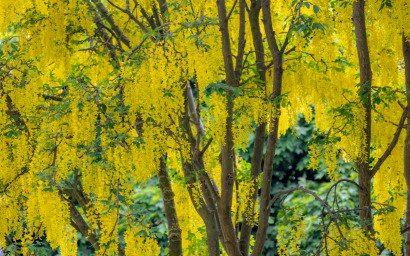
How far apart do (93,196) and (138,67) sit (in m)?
1.10

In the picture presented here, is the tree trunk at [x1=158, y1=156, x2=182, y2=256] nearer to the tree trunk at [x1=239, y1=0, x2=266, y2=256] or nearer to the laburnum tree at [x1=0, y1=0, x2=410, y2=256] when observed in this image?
the laburnum tree at [x1=0, y1=0, x2=410, y2=256]

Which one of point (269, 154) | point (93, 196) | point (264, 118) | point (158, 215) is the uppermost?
point (158, 215)

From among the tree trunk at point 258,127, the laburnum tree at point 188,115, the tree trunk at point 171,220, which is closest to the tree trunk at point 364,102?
the laburnum tree at point 188,115

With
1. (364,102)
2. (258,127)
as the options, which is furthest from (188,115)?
(364,102)

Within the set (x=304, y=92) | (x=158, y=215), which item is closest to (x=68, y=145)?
(x=304, y=92)

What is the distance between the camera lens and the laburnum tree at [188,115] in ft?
11.1

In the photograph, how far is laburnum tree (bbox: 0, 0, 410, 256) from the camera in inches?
133

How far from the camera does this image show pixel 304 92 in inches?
179

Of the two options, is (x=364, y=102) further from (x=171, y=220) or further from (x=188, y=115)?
(x=171, y=220)

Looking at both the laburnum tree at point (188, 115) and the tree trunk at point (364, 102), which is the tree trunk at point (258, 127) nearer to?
the laburnum tree at point (188, 115)

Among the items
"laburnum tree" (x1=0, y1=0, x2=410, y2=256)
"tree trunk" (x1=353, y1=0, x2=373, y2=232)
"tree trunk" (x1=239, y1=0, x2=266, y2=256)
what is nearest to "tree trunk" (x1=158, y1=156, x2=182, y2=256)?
"laburnum tree" (x1=0, y1=0, x2=410, y2=256)

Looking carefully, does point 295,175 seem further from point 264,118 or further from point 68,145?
point 68,145

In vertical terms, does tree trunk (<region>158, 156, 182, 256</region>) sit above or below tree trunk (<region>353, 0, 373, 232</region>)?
below

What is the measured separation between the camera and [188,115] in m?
4.22
